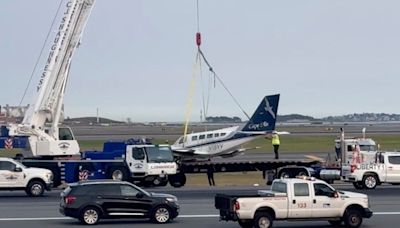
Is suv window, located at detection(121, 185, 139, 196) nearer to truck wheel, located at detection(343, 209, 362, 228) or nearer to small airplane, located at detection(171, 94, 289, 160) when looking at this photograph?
truck wheel, located at detection(343, 209, 362, 228)

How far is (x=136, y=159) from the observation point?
47.5m

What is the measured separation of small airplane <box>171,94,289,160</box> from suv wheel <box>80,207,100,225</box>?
3530 cm

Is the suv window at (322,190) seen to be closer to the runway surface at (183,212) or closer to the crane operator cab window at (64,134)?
the runway surface at (183,212)

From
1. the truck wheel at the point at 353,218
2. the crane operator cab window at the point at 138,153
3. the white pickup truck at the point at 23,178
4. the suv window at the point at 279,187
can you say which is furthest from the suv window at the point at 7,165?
the truck wheel at the point at 353,218

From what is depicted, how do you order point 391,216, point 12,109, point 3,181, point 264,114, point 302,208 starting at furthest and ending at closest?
point 264,114, point 12,109, point 3,181, point 391,216, point 302,208

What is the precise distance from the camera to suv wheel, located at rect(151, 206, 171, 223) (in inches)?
1180

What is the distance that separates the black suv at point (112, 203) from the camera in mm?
29344

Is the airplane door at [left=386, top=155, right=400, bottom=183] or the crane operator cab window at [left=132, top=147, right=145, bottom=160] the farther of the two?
the crane operator cab window at [left=132, top=147, right=145, bottom=160]

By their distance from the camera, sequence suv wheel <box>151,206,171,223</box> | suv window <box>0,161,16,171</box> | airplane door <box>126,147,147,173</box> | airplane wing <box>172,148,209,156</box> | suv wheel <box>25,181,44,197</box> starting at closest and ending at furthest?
1. suv wheel <box>151,206,171,223</box>
2. suv window <box>0,161,16,171</box>
3. suv wheel <box>25,181,44,197</box>
4. airplane door <box>126,147,147,173</box>
5. airplane wing <box>172,148,209,156</box>

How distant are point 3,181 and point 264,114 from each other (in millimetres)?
28957

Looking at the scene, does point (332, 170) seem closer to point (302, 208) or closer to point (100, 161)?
point (100, 161)

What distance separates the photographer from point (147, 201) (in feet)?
98.5

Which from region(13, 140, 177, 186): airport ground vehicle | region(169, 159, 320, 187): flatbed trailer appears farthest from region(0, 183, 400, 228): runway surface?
region(169, 159, 320, 187): flatbed trailer

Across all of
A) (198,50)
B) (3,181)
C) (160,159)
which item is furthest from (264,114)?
(3,181)
